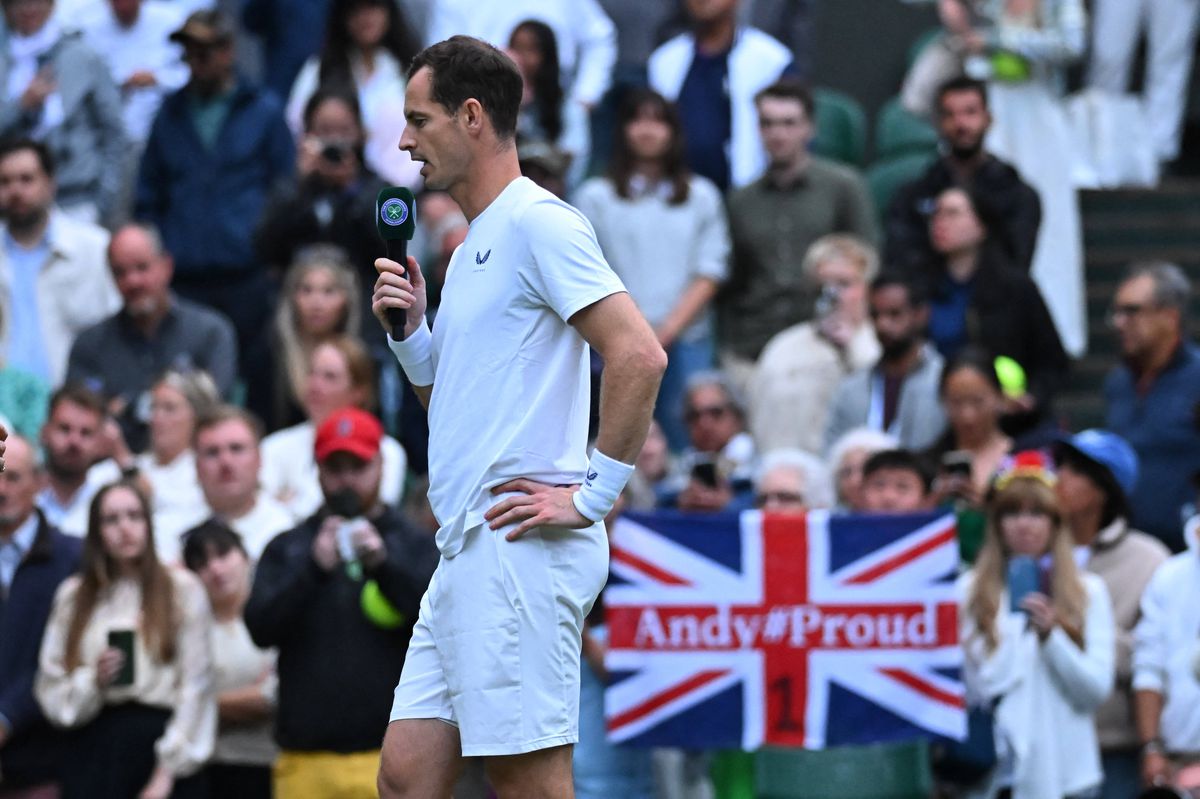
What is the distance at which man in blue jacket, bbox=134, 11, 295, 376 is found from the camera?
12.4 metres

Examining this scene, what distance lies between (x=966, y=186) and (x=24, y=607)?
16.7 ft

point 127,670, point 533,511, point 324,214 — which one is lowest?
point 127,670

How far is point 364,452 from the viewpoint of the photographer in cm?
827

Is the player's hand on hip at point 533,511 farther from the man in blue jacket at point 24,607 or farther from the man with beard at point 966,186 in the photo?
the man with beard at point 966,186

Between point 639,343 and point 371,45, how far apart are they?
26.4ft

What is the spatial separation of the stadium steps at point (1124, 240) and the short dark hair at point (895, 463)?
156 inches

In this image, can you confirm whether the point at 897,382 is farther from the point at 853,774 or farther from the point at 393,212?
the point at 393,212

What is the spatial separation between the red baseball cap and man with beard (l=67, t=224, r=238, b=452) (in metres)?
2.90

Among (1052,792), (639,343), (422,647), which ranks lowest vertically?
(1052,792)

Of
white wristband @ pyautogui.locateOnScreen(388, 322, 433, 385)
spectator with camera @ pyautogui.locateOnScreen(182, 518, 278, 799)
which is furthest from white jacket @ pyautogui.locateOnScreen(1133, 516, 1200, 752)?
white wristband @ pyautogui.locateOnScreen(388, 322, 433, 385)

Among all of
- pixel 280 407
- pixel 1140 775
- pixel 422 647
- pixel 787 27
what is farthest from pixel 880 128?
pixel 422 647

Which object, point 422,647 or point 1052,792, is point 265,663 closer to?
point 1052,792

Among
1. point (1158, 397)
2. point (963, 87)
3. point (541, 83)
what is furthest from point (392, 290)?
point (541, 83)

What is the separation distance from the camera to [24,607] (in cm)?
904
